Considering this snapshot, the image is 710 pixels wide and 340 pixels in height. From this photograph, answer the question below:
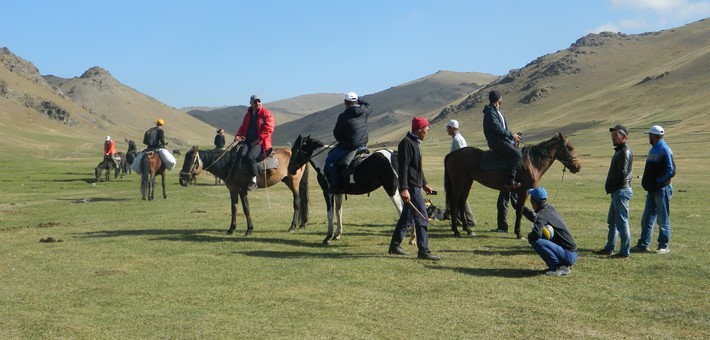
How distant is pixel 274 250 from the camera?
1298cm

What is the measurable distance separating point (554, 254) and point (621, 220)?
88.0 inches

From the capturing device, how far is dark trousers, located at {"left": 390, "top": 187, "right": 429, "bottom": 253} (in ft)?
38.8

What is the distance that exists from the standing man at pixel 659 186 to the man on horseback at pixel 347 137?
5.34 m

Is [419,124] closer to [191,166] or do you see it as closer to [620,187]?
[620,187]

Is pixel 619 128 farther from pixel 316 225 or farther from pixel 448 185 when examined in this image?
pixel 316 225

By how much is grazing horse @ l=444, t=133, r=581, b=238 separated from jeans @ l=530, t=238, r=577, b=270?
3648mm

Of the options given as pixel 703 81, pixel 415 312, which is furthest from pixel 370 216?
pixel 703 81

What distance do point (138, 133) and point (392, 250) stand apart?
149 meters

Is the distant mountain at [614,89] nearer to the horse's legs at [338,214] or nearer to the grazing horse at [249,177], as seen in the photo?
the grazing horse at [249,177]

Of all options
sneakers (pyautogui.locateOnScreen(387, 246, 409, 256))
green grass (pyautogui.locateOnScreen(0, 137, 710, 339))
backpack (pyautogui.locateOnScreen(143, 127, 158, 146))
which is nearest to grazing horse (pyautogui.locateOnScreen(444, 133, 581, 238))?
green grass (pyautogui.locateOnScreen(0, 137, 710, 339))

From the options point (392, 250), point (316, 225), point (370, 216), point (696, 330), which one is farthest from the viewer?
point (370, 216)

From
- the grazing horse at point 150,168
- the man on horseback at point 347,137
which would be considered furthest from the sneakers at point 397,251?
the grazing horse at point 150,168

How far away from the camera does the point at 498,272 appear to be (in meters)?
10.8

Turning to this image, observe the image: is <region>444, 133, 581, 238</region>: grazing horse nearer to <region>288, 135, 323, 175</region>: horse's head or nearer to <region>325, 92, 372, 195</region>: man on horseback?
<region>325, 92, 372, 195</region>: man on horseback
